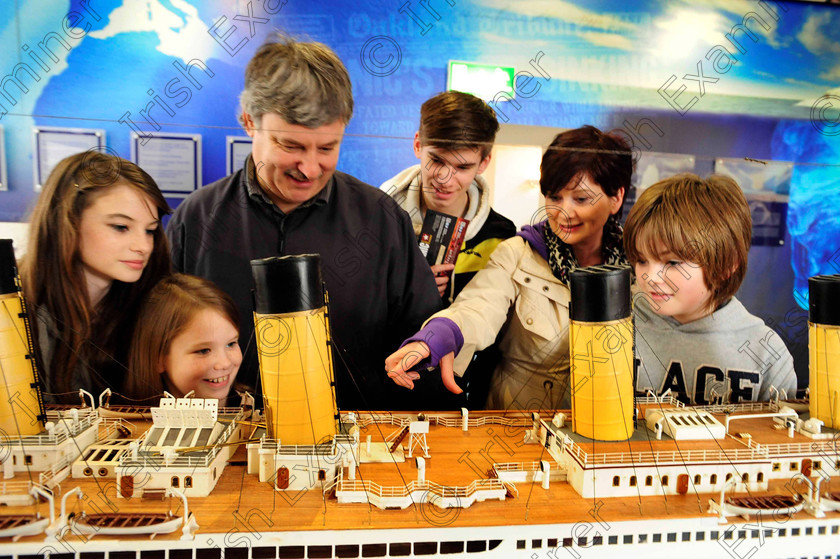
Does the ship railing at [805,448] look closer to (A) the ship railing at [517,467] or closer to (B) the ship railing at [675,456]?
(B) the ship railing at [675,456]

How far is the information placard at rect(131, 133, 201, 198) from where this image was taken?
244 cm

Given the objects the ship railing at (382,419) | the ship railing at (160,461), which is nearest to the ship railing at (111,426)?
the ship railing at (160,461)

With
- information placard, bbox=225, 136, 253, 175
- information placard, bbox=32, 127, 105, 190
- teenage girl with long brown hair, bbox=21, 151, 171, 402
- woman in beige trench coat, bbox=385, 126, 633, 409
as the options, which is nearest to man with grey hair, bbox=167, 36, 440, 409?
information placard, bbox=225, 136, 253, 175

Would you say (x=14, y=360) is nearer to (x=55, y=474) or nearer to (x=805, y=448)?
(x=55, y=474)

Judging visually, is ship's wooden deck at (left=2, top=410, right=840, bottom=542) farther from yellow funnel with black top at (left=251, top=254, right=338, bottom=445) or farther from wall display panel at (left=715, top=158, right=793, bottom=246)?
wall display panel at (left=715, top=158, right=793, bottom=246)

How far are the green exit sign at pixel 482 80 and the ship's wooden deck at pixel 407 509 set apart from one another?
1722 millimetres

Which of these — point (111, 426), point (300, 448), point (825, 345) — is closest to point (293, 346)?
point (300, 448)

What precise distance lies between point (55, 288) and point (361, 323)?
1.39 meters

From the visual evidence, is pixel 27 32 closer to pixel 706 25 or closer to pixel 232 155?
pixel 232 155

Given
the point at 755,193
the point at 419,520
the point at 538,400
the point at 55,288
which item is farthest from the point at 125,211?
the point at 755,193

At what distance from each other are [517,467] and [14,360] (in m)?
2.10

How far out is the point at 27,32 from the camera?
2389 millimetres

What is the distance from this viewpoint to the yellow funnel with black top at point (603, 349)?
2201 mm

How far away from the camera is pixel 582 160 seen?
2.70 metres
